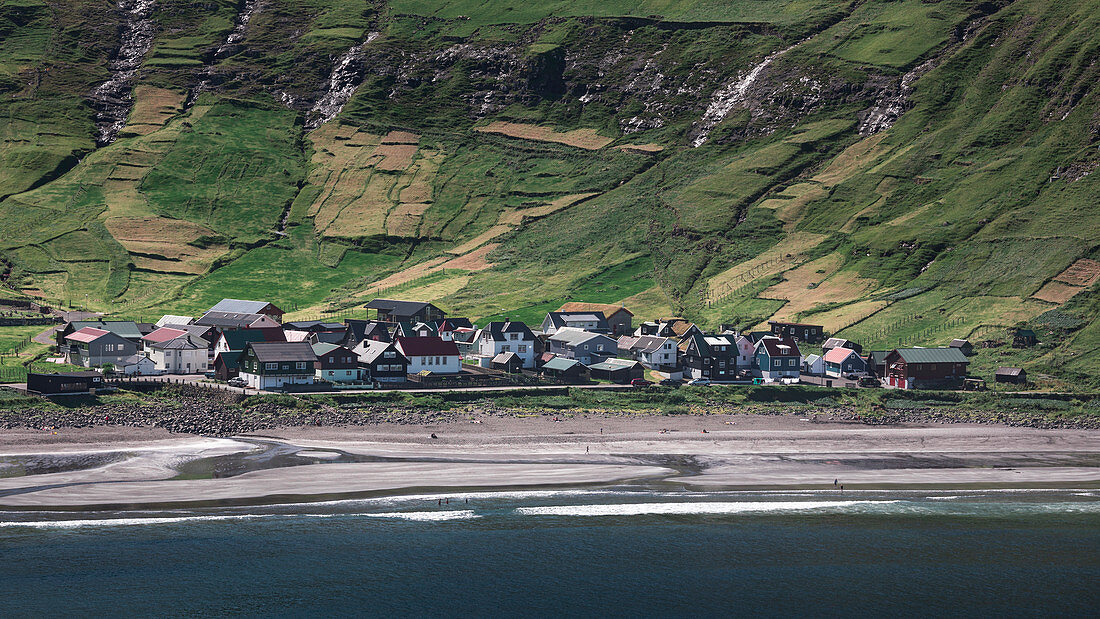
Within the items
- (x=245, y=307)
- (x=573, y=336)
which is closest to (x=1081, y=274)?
(x=573, y=336)

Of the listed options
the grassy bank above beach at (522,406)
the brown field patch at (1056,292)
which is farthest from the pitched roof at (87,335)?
the brown field patch at (1056,292)

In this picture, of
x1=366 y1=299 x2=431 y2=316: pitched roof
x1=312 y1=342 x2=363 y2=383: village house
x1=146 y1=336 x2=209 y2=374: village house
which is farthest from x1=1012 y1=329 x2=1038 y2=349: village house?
x1=146 y1=336 x2=209 y2=374: village house

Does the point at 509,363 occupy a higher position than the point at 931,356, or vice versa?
the point at 931,356

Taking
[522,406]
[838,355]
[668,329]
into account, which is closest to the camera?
[522,406]

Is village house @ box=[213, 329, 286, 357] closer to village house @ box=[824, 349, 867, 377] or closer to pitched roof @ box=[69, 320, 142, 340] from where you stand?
pitched roof @ box=[69, 320, 142, 340]

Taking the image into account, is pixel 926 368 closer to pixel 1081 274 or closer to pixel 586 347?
pixel 586 347

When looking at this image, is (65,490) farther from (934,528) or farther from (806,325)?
(806,325)
